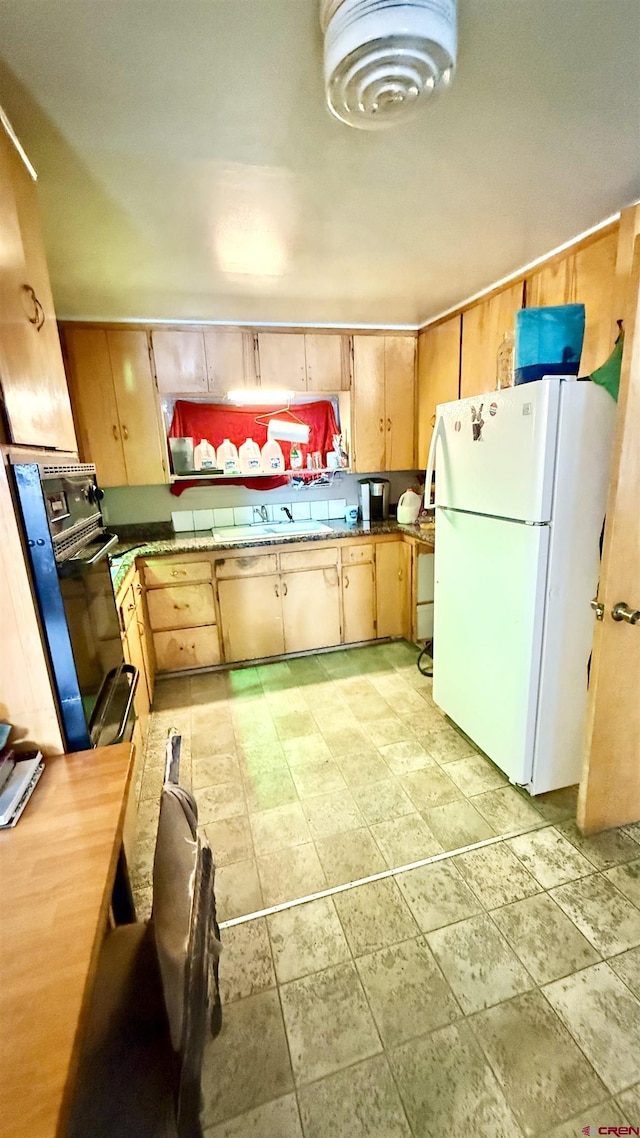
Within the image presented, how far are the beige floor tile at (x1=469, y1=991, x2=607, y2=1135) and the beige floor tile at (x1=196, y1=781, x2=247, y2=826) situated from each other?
1.10m

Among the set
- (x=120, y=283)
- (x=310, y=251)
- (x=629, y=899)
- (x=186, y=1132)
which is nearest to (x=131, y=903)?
(x=186, y=1132)

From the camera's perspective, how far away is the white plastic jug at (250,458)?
334cm

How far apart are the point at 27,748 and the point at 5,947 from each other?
0.52 meters

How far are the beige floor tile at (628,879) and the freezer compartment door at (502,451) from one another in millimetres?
1265

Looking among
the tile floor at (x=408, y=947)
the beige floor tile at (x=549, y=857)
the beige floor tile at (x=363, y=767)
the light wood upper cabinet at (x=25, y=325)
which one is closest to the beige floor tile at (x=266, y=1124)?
the tile floor at (x=408, y=947)

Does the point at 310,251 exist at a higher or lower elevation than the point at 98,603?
higher

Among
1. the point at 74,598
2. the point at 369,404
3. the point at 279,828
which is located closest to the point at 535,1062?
the point at 279,828

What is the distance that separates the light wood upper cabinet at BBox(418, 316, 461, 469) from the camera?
A: 2982mm

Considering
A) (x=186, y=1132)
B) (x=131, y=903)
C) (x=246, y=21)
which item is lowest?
(x=131, y=903)

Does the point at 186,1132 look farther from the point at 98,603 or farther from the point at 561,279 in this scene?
the point at 561,279

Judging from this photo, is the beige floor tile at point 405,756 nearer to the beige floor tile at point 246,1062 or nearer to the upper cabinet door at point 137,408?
the beige floor tile at point 246,1062

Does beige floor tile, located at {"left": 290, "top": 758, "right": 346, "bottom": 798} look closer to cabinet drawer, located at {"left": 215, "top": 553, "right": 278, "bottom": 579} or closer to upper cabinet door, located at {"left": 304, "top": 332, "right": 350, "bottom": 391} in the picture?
cabinet drawer, located at {"left": 215, "top": 553, "right": 278, "bottom": 579}

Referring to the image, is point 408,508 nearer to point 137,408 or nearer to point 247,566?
point 247,566

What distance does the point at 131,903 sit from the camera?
119 cm
